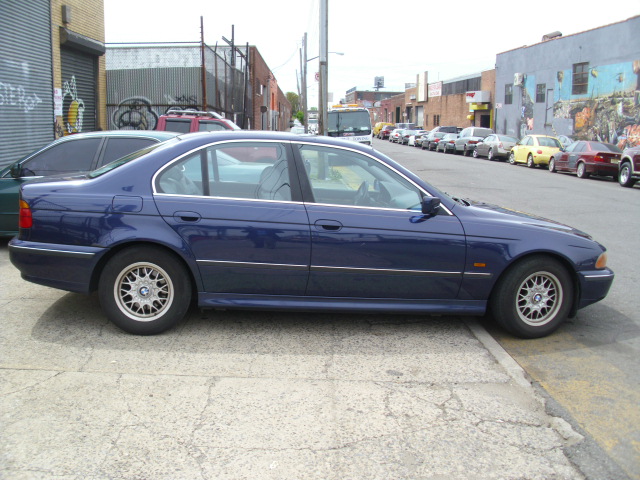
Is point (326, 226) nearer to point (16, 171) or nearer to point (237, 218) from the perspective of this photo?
point (237, 218)

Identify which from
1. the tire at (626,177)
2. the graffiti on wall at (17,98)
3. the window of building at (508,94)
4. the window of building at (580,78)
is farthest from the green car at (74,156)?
the window of building at (508,94)

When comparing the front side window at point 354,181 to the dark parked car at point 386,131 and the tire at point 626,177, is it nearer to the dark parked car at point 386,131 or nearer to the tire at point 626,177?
the tire at point 626,177

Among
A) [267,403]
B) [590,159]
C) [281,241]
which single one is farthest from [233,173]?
[590,159]

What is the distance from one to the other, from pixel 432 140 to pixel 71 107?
31.4 m

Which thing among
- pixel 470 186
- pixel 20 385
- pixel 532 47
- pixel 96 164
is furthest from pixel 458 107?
pixel 20 385

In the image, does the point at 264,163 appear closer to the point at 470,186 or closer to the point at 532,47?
the point at 470,186

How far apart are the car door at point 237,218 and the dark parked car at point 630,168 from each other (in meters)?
17.2

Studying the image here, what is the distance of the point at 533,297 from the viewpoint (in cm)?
517

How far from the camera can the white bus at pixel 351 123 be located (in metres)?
27.7

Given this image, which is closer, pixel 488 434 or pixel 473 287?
pixel 488 434

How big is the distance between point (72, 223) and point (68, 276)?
43 centimetres

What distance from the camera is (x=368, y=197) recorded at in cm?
512

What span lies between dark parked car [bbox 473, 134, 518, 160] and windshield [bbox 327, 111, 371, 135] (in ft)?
27.8

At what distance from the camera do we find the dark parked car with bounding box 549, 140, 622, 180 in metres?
22.2
